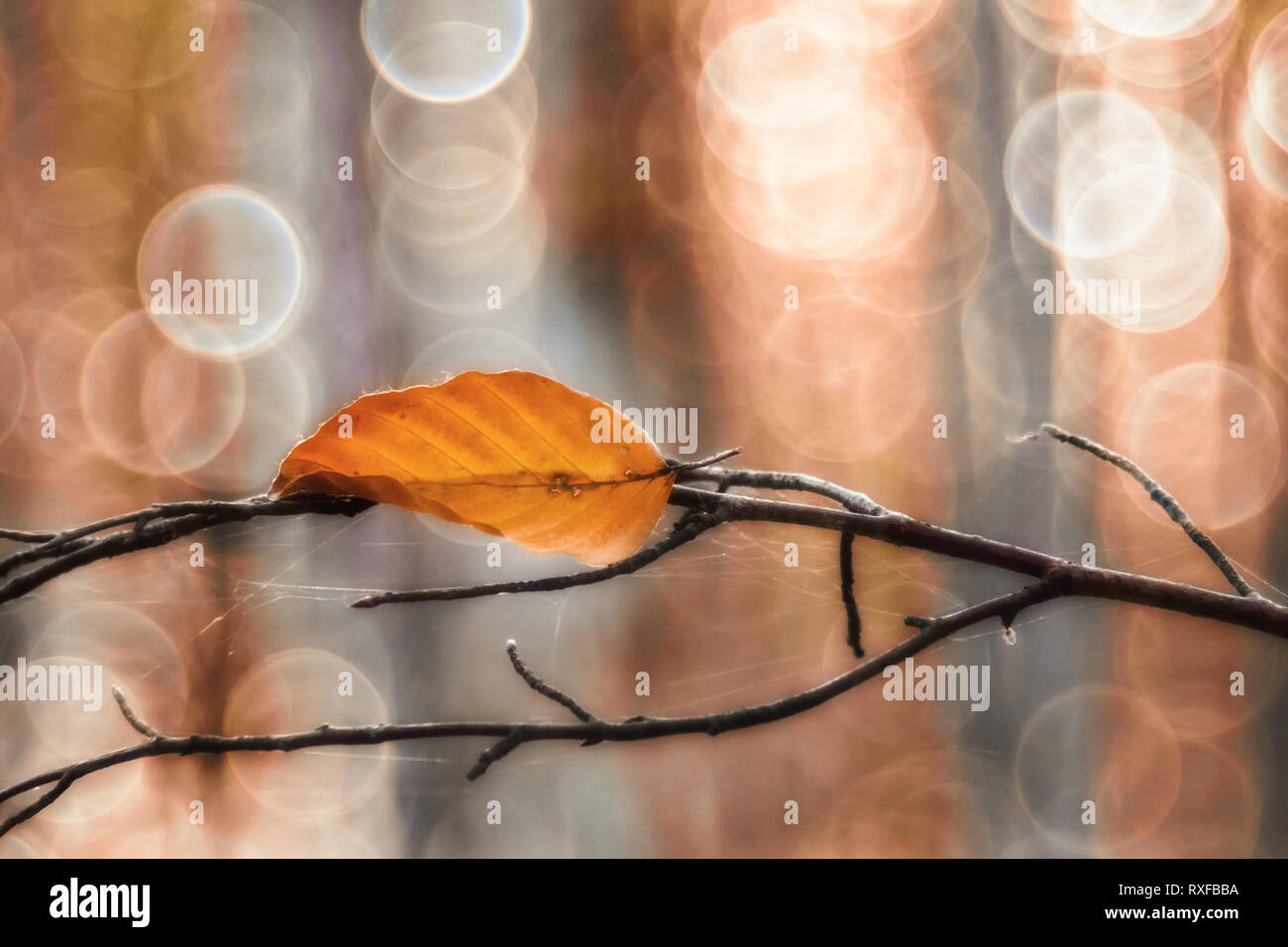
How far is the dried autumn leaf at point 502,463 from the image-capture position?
17cm

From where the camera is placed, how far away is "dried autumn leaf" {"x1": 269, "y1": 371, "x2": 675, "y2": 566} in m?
0.17

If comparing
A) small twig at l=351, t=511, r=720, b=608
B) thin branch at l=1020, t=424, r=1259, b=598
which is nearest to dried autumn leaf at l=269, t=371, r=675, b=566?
small twig at l=351, t=511, r=720, b=608

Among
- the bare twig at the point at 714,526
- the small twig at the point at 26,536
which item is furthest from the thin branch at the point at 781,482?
the small twig at the point at 26,536

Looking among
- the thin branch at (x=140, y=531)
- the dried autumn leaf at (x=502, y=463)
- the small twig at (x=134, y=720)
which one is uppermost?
the dried autumn leaf at (x=502, y=463)

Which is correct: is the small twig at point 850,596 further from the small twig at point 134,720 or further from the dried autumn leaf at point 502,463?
the small twig at point 134,720

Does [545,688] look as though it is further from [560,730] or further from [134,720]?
[134,720]

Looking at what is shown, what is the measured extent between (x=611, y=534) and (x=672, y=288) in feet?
1.64

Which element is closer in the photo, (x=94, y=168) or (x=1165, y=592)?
(x=1165, y=592)

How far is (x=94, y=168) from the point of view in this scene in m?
0.62

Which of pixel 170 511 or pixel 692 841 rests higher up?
pixel 170 511

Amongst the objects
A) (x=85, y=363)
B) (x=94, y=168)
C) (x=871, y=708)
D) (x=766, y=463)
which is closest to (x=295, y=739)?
(x=766, y=463)

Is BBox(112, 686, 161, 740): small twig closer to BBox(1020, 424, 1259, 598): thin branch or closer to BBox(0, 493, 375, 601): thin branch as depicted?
BBox(0, 493, 375, 601): thin branch

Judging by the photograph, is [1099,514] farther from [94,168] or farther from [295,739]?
[94,168]

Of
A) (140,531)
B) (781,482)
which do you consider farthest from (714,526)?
(140,531)
